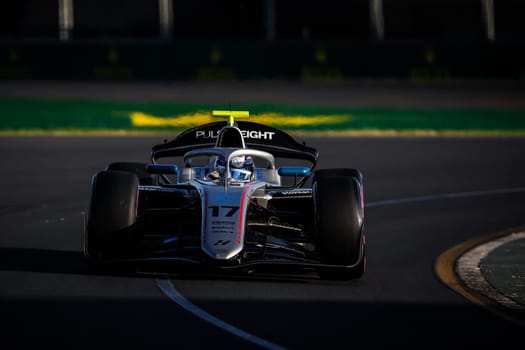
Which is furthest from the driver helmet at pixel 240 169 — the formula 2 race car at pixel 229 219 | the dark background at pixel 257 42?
the dark background at pixel 257 42

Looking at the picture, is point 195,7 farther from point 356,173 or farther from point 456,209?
point 356,173

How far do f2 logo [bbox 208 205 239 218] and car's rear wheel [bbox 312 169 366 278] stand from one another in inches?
28.3

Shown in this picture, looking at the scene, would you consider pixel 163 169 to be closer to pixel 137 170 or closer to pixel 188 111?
pixel 137 170

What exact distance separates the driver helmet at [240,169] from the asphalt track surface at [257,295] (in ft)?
3.61

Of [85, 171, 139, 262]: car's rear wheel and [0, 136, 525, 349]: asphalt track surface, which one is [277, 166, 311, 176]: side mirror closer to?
[0, 136, 525, 349]: asphalt track surface

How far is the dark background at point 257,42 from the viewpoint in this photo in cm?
3222

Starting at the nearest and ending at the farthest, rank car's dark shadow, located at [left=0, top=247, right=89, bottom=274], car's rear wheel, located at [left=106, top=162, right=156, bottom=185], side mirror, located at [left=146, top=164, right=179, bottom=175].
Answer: car's dark shadow, located at [left=0, top=247, right=89, bottom=274]
side mirror, located at [left=146, top=164, right=179, bottom=175]
car's rear wheel, located at [left=106, top=162, right=156, bottom=185]

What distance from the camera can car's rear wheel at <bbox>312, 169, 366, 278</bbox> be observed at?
1023 cm

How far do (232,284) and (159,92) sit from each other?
2051 centimetres

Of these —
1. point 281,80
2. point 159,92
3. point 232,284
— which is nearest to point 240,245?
point 232,284

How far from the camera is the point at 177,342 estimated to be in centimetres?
796

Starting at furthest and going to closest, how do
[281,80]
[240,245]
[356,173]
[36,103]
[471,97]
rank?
[281,80], [471,97], [36,103], [356,173], [240,245]

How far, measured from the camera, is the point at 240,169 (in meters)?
11.3

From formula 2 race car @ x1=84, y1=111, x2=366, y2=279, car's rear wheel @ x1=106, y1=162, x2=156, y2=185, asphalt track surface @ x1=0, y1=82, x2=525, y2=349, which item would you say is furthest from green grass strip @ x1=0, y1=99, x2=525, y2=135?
formula 2 race car @ x1=84, y1=111, x2=366, y2=279
